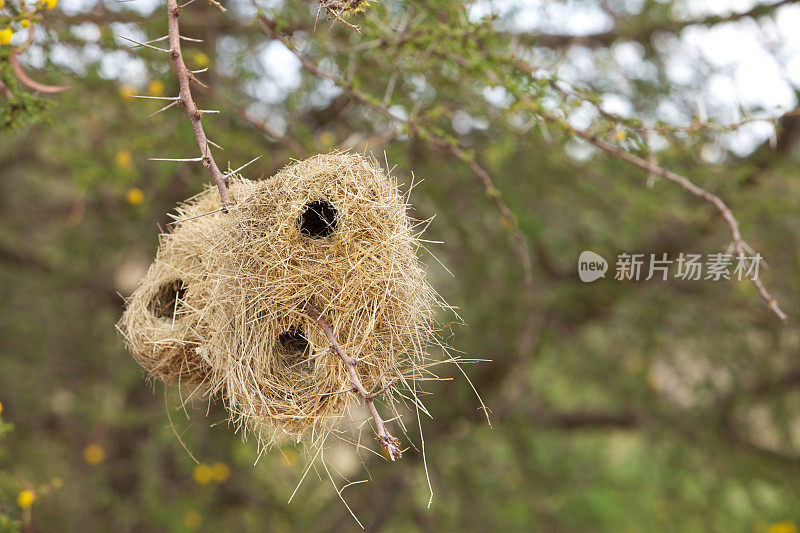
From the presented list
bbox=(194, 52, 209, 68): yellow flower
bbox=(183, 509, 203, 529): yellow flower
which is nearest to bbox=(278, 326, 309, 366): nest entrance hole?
bbox=(194, 52, 209, 68): yellow flower

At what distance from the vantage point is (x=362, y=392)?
1019 mm

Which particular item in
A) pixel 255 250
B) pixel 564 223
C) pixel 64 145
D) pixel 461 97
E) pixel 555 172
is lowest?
pixel 564 223

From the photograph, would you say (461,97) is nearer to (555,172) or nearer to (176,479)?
(555,172)

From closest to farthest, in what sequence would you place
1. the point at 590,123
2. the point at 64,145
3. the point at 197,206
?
the point at 197,206 → the point at 590,123 → the point at 64,145

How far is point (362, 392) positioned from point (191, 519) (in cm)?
324

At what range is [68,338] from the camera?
4277 mm

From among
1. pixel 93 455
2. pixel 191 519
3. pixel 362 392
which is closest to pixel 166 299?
pixel 362 392

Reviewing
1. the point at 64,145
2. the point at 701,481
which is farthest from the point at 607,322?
the point at 64,145

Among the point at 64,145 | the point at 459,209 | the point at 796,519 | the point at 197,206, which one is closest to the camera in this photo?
the point at 197,206

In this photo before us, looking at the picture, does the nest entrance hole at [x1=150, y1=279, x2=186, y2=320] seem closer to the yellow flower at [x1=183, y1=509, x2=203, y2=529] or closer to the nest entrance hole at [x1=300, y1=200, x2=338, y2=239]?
the nest entrance hole at [x1=300, y1=200, x2=338, y2=239]

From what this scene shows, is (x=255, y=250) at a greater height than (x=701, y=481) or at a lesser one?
greater

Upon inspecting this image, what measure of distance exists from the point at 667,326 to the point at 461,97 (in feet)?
6.37

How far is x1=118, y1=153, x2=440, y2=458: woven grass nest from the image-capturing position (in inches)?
50.6

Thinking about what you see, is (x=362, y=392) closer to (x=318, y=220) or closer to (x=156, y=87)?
(x=318, y=220)
